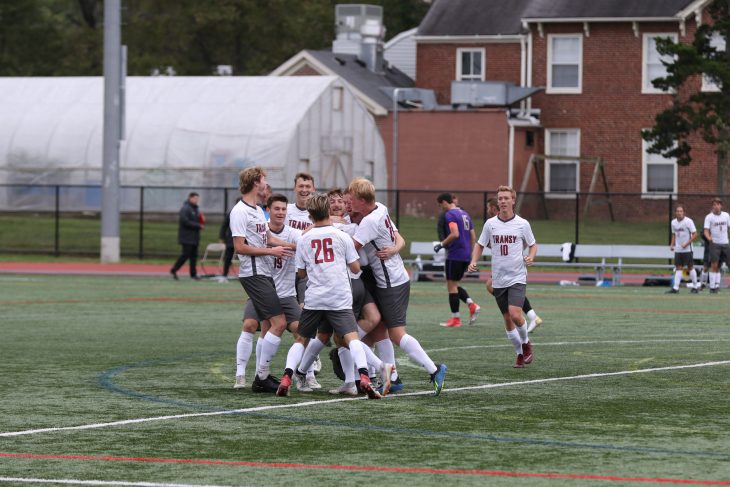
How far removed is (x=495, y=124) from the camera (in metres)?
51.2

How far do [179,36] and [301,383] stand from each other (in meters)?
56.3

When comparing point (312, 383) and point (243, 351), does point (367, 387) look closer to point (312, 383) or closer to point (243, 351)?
point (312, 383)

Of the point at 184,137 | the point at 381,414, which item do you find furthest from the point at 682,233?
the point at 184,137

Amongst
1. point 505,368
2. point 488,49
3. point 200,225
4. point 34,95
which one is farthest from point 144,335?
point 488,49

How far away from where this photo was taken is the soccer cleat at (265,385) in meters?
13.1

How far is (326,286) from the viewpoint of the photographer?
12477 millimetres

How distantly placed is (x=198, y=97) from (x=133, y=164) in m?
3.32

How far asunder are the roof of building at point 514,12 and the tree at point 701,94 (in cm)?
484

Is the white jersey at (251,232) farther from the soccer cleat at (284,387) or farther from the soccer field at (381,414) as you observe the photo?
the soccer field at (381,414)

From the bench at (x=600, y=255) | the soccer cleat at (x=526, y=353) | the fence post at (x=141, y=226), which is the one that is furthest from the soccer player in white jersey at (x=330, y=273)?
the fence post at (x=141, y=226)

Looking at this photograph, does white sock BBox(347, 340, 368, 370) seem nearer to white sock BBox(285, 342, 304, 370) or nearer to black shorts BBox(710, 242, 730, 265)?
white sock BBox(285, 342, 304, 370)

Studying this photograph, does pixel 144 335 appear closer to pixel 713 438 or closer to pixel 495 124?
pixel 713 438

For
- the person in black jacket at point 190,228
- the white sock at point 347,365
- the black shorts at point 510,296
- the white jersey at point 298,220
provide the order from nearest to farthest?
the white sock at point 347,365 < the white jersey at point 298,220 < the black shorts at point 510,296 < the person in black jacket at point 190,228

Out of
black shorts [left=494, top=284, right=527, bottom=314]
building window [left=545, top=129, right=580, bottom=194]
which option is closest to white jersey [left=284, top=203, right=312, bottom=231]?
black shorts [left=494, top=284, right=527, bottom=314]
